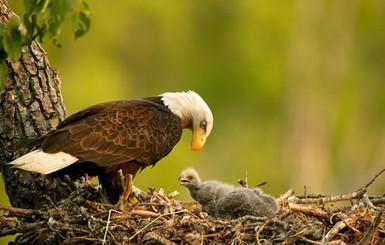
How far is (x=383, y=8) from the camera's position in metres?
39.5

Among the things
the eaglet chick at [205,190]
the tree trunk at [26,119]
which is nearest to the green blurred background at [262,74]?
the eaglet chick at [205,190]

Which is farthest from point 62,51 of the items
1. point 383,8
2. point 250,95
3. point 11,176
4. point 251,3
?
point 11,176

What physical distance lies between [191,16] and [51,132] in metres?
29.4

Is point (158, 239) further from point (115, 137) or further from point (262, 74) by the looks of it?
point (262, 74)

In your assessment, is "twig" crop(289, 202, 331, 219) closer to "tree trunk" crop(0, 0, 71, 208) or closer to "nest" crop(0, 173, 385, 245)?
"nest" crop(0, 173, 385, 245)

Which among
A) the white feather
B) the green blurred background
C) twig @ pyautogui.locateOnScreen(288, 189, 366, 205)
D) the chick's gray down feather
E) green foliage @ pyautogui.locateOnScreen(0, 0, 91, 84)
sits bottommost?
green foliage @ pyautogui.locateOnScreen(0, 0, 91, 84)

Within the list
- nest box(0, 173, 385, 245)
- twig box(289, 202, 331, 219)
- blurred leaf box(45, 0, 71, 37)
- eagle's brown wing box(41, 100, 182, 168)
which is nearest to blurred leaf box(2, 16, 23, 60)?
blurred leaf box(45, 0, 71, 37)

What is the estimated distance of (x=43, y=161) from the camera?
365 inches

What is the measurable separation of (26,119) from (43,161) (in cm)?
66

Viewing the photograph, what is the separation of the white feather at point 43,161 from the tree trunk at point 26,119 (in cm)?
46

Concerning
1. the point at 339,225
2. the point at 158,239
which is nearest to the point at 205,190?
the point at 158,239

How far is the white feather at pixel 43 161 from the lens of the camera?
9211 mm

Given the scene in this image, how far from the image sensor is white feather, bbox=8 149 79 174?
9211 mm

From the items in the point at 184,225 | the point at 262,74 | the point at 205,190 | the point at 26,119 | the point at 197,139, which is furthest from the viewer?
the point at 262,74
